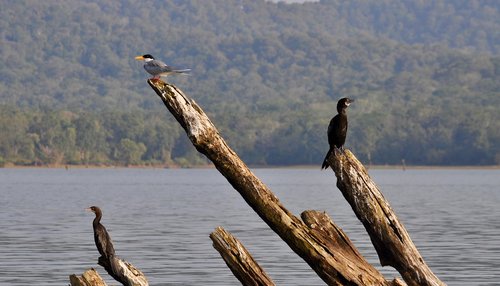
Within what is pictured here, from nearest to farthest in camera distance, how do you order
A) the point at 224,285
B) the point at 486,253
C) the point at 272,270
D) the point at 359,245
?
1. the point at 224,285
2. the point at 272,270
3. the point at 486,253
4. the point at 359,245

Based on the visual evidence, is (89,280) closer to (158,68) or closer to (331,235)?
(331,235)

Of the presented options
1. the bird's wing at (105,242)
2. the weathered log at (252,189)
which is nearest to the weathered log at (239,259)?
the weathered log at (252,189)

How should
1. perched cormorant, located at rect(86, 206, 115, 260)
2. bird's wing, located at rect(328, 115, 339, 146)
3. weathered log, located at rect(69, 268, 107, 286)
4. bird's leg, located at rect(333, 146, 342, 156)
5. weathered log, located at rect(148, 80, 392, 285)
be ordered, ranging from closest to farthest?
weathered log, located at rect(148, 80, 392, 285) → bird's leg, located at rect(333, 146, 342, 156) → weathered log, located at rect(69, 268, 107, 286) → bird's wing, located at rect(328, 115, 339, 146) → perched cormorant, located at rect(86, 206, 115, 260)

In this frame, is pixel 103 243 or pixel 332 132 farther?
pixel 103 243

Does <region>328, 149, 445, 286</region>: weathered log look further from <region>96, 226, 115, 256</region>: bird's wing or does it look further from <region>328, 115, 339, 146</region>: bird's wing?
<region>96, 226, 115, 256</region>: bird's wing

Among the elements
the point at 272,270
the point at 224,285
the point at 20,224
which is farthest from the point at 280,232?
the point at 20,224

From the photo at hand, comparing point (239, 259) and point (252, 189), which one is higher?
point (252, 189)

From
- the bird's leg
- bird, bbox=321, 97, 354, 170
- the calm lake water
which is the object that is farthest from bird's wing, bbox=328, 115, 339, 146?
the calm lake water

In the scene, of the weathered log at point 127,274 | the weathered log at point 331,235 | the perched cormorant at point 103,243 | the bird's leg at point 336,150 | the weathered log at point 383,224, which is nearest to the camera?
the weathered log at point 331,235

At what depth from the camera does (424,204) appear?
104m

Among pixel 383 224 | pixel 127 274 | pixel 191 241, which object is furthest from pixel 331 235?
pixel 191 241

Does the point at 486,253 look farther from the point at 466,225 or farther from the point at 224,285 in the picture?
the point at 466,225

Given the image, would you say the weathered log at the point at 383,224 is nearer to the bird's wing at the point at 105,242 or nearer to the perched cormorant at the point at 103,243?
the perched cormorant at the point at 103,243

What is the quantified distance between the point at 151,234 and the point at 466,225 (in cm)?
1985
